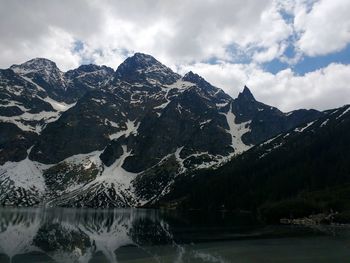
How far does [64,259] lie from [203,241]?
1081 inches

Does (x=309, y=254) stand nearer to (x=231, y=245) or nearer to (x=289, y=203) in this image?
(x=231, y=245)

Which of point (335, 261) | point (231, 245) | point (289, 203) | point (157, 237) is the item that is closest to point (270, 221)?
point (289, 203)

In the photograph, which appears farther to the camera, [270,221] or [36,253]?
[270,221]

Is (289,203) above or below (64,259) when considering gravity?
above

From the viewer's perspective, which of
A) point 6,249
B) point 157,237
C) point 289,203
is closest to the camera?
point 6,249

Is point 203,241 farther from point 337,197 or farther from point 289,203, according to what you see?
point 337,197

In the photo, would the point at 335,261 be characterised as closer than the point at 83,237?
Yes

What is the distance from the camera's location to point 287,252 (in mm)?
57969

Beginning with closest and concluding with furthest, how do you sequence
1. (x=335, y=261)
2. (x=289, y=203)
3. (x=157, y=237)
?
1. (x=335, y=261)
2. (x=157, y=237)
3. (x=289, y=203)

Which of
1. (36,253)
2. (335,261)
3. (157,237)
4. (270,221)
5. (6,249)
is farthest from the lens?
(270,221)

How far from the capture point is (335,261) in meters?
48.6

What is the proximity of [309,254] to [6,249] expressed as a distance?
43.1 metres

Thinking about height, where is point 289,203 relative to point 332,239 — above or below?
above

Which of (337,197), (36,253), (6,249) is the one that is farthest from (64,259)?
(337,197)
